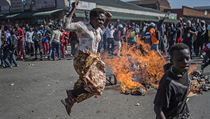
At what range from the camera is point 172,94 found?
3.51 m

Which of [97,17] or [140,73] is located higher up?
[97,17]

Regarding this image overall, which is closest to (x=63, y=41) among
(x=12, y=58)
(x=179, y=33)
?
(x=12, y=58)

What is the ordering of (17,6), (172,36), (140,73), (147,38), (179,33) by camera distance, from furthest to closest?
(17,6) < (172,36) < (179,33) < (147,38) < (140,73)

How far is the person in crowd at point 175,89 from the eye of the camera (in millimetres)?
3459

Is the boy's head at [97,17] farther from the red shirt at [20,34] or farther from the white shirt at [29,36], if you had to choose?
the white shirt at [29,36]

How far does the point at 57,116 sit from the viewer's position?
7.62m

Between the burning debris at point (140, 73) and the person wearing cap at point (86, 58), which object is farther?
the burning debris at point (140, 73)

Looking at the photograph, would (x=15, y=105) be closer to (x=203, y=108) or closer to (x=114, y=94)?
(x=114, y=94)

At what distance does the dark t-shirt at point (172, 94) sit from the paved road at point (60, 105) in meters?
3.88

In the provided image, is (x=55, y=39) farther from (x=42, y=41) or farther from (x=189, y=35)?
(x=189, y=35)

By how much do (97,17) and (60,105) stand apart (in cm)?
313

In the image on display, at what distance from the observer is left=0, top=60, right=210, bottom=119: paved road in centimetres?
769

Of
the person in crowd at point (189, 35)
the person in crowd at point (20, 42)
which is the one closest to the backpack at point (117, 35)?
the person in crowd at point (189, 35)

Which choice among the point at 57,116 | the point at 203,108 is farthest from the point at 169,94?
the point at 203,108
